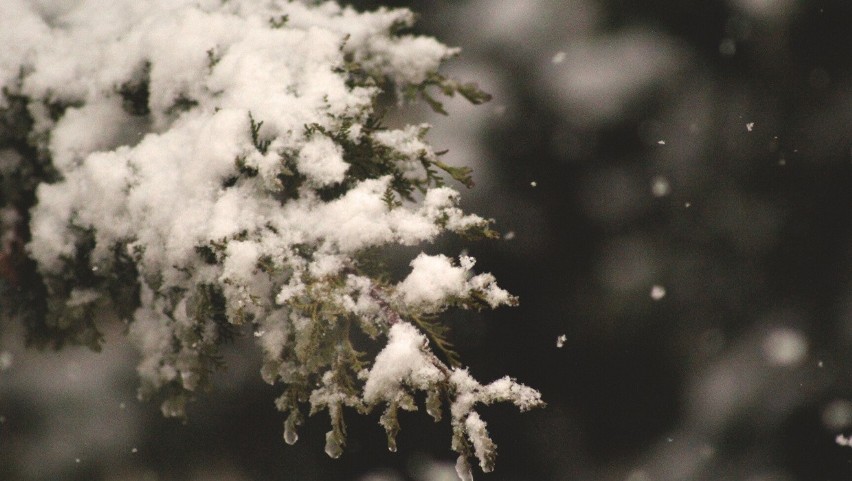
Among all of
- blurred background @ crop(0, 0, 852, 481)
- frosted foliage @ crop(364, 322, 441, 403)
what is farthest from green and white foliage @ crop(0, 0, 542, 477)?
blurred background @ crop(0, 0, 852, 481)

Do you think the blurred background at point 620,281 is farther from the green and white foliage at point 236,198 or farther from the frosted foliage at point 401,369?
the frosted foliage at point 401,369

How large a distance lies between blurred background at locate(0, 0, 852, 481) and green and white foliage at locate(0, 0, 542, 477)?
1.34m

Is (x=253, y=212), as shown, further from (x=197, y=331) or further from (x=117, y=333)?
(x=117, y=333)

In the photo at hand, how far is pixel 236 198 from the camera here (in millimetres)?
1609

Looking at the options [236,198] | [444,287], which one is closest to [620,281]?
[444,287]

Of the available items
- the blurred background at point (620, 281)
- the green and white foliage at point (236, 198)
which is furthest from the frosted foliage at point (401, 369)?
the blurred background at point (620, 281)

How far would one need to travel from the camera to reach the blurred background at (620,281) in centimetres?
326

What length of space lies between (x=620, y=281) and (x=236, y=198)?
252 cm

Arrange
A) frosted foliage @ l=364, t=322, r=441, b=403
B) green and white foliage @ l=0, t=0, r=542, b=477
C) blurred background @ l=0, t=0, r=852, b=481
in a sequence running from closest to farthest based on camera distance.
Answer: frosted foliage @ l=364, t=322, r=441, b=403 < green and white foliage @ l=0, t=0, r=542, b=477 < blurred background @ l=0, t=0, r=852, b=481

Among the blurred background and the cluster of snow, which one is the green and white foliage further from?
the blurred background

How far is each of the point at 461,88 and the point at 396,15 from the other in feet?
1.45

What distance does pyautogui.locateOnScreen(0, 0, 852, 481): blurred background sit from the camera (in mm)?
3260

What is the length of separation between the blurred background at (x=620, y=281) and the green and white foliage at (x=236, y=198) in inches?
52.9

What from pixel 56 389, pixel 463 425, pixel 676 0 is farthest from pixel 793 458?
pixel 56 389
